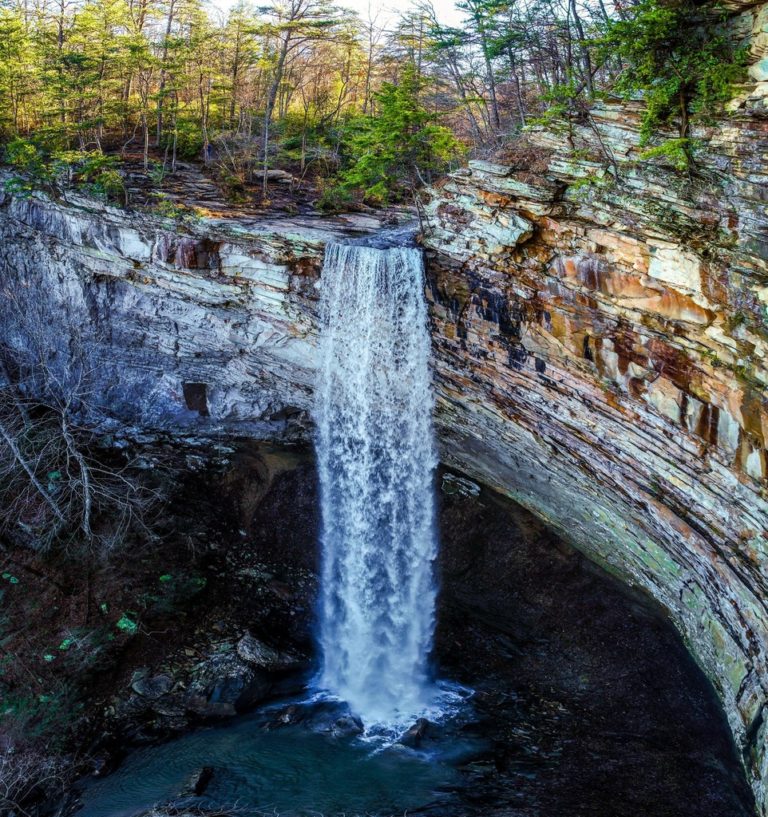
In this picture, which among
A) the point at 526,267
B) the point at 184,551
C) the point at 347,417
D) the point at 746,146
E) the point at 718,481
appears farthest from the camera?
the point at 184,551

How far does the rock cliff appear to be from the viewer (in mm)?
7504

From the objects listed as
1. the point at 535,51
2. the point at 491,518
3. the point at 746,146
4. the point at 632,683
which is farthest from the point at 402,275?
the point at 632,683

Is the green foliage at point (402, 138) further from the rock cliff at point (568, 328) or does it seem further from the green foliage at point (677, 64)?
the green foliage at point (677, 64)

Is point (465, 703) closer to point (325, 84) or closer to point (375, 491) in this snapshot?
point (375, 491)

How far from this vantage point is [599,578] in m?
13.6

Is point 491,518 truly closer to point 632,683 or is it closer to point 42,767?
point 632,683

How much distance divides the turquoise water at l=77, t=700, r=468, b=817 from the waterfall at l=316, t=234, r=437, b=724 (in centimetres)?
112

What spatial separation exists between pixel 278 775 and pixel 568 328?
27.4 feet

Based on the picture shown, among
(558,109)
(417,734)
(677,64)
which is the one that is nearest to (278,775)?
(417,734)

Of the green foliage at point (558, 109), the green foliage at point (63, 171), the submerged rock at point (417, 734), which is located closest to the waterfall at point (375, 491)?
the submerged rock at point (417, 734)

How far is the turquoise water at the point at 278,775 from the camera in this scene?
975 centimetres

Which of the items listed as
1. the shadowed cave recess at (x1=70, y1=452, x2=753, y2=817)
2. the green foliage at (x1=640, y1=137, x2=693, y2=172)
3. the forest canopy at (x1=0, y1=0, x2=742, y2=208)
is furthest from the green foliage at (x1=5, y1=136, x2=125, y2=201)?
the green foliage at (x1=640, y1=137, x2=693, y2=172)

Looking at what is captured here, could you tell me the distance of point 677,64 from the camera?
24.3ft

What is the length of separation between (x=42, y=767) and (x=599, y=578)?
425 inches
